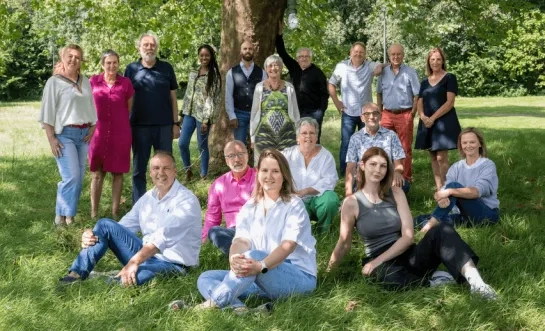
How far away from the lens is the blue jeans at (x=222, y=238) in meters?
5.96

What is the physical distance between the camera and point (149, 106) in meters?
8.10

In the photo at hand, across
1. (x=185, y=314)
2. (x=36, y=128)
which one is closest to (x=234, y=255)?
(x=185, y=314)

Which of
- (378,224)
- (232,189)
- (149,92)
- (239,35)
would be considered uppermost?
(239,35)

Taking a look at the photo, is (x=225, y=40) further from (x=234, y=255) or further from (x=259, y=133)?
(x=234, y=255)

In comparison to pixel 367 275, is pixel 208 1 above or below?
above

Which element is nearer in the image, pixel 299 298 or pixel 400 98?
pixel 299 298

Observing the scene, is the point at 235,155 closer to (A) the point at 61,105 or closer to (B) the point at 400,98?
(A) the point at 61,105

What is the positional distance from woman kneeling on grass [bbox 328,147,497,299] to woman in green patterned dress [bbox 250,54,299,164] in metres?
2.58

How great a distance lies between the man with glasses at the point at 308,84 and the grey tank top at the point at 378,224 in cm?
399

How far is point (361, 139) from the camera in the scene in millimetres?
7895

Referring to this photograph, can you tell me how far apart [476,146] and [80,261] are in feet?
13.4

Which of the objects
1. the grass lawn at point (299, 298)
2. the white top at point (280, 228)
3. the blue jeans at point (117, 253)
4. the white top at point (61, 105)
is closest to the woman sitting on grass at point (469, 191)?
the grass lawn at point (299, 298)

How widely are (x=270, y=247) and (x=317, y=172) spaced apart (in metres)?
2.06

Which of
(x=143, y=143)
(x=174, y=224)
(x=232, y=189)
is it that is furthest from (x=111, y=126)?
(x=174, y=224)
